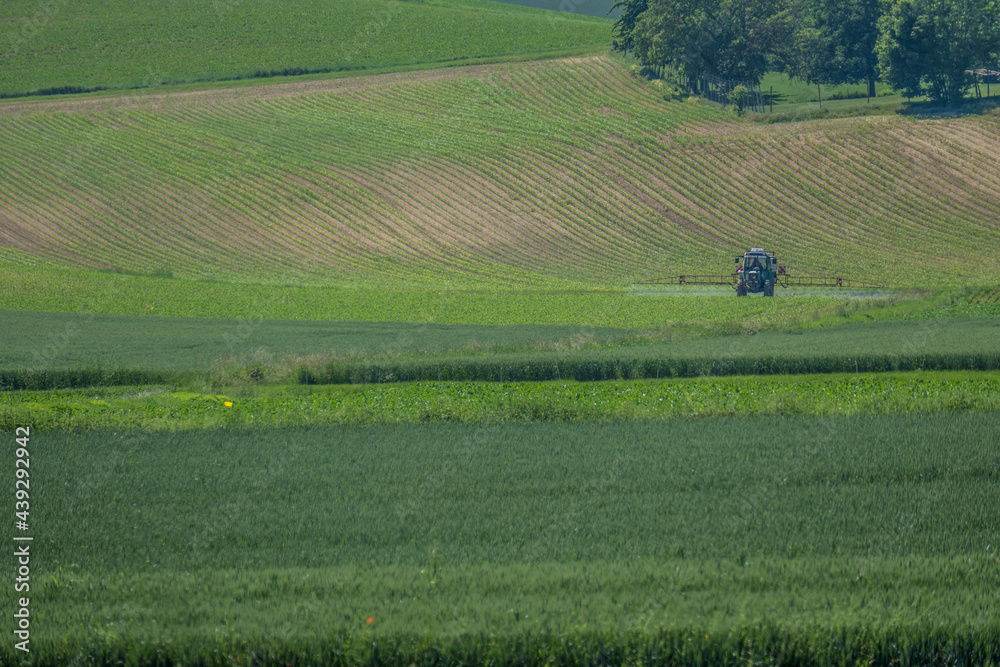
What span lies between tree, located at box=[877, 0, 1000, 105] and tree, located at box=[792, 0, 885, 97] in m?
11.7

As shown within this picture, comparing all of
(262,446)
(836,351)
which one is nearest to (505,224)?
(836,351)

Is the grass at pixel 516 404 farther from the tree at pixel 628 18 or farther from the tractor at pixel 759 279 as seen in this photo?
the tree at pixel 628 18

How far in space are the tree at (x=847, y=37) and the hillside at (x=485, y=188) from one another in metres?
22.5

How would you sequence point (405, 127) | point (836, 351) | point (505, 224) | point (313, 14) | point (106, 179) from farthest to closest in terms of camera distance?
point (313, 14) → point (405, 127) → point (106, 179) → point (505, 224) → point (836, 351)

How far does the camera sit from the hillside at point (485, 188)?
206ft

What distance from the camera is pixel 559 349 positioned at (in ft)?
112

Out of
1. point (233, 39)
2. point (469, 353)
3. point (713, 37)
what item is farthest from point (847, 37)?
point (469, 353)

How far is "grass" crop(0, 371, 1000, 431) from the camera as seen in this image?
21578 mm

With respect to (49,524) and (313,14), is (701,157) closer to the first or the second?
(313,14)

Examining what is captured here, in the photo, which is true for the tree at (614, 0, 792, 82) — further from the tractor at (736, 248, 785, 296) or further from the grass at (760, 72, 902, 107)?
the tractor at (736, 248, 785, 296)

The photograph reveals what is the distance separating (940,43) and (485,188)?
40.9m

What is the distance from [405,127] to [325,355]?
178 feet

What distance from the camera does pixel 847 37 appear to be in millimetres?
100188

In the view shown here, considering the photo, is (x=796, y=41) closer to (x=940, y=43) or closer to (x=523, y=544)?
(x=940, y=43)
